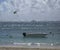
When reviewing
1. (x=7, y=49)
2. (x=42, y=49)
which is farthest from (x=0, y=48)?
(x=42, y=49)

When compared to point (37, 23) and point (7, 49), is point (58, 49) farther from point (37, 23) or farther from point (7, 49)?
point (37, 23)

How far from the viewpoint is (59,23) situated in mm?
43656

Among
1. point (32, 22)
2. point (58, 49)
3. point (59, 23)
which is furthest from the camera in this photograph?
point (32, 22)

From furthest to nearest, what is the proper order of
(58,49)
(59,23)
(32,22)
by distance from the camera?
(32,22), (59,23), (58,49)

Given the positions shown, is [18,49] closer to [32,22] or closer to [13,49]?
[13,49]

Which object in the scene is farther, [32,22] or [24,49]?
[32,22]

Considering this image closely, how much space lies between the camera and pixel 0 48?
28.0ft

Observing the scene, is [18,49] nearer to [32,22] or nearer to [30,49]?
[30,49]

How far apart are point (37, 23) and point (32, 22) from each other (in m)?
1.81

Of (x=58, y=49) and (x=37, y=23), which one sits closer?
(x=58, y=49)

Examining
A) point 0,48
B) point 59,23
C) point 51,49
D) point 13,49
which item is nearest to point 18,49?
point 13,49

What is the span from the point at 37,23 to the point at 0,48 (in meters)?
37.0

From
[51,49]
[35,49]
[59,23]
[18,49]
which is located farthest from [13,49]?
[59,23]

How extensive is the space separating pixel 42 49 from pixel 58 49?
2.02 ft
